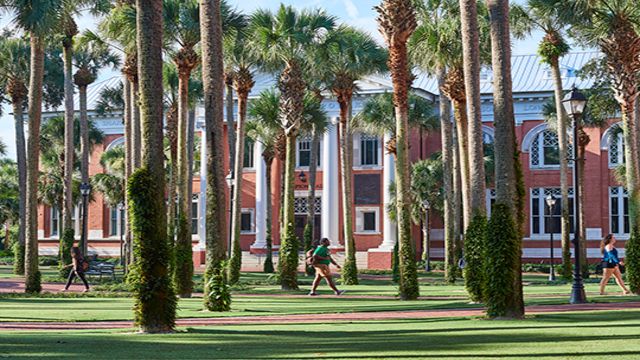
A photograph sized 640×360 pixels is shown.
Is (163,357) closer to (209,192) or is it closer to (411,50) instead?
(209,192)

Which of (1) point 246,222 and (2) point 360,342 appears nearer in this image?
(2) point 360,342

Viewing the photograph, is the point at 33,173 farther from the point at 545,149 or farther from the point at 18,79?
the point at 545,149

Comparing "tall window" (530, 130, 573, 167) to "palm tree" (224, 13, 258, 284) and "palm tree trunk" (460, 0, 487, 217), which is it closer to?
"palm tree" (224, 13, 258, 284)

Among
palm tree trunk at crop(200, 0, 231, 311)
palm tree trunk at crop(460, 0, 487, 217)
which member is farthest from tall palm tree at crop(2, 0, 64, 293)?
palm tree trunk at crop(460, 0, 487, 217)

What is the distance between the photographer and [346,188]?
25188 mm

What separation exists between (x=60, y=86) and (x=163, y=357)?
1444 inches

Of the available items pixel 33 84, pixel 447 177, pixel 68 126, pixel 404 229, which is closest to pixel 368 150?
pixel 447 177

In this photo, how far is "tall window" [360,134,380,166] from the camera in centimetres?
4509

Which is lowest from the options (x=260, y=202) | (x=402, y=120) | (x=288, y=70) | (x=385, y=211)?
(x=385, y=211)

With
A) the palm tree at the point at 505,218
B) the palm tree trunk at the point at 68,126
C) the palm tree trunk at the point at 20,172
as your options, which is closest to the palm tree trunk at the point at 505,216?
the palm tree at the point at 505,218

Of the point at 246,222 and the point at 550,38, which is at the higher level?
the point at 550,38

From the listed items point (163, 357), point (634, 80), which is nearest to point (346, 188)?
point (634, 80)

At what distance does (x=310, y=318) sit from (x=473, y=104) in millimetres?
6175

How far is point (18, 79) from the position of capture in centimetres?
3055
